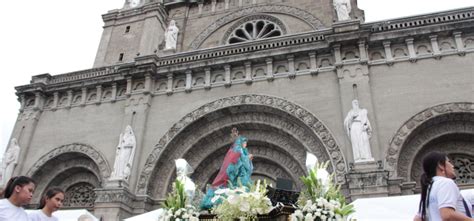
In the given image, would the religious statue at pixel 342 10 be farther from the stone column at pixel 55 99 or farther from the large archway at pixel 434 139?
the stone column at pixel 55 99

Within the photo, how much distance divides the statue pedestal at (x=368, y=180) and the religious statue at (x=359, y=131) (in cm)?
31

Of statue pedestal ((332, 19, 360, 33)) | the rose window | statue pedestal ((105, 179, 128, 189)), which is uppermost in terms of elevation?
the rose window

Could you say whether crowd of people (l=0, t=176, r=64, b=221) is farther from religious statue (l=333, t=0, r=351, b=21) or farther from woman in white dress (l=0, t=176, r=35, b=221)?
religious statue (l=333, t=0, r=351, b=21)

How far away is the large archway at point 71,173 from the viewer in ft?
52.6

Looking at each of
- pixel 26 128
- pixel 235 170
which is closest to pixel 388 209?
pixel 235 170

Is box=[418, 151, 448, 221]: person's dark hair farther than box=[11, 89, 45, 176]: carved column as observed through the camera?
No

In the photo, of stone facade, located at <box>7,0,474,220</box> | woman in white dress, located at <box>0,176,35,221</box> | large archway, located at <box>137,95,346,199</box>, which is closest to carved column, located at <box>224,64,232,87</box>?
stone facade, located at <box>7,0,474,220</box>

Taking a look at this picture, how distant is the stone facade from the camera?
12.3 metres

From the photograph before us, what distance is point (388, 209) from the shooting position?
27.7ft

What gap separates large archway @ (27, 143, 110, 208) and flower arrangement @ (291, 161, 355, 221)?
12.6m

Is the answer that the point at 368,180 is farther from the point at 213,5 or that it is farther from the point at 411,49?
the point at 213,5

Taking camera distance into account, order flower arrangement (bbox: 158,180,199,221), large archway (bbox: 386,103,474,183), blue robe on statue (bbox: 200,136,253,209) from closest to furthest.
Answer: flower arrangement (bbox: 158,180,199,221) → blue robe on statue (bbox: 200,136,253,209) → large archway (bbox: 386,103,474,183)

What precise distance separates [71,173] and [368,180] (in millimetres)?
13435

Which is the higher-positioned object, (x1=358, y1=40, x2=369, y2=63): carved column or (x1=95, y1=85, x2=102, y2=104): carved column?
(x1=358, y1=40, x2=369, y2=63): carved column
